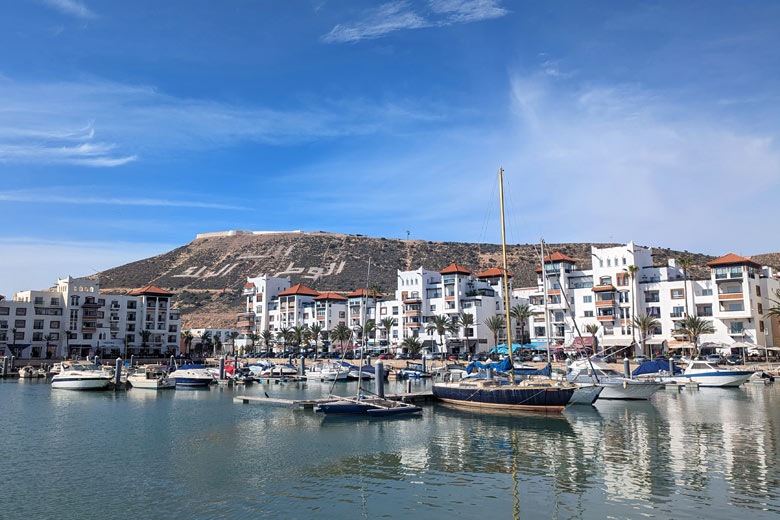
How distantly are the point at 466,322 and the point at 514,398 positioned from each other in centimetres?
6365

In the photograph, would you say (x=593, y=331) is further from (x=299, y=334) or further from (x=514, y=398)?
(x=299, y=334)

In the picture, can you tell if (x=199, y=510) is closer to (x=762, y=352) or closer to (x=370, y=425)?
(x=370, y=425)

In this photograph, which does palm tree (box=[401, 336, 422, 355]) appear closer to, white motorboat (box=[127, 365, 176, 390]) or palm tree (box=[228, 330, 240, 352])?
white motorboat (box=[127, 365, 176, 390])

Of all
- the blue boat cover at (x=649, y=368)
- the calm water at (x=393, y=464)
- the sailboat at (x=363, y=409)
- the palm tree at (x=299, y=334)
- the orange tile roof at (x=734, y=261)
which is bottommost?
the calm water at (x=393, y=464)

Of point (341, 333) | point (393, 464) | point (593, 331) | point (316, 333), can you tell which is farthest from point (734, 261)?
point (393, 464)

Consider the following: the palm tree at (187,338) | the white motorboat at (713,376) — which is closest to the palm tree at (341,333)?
the palm tree at (187,338)

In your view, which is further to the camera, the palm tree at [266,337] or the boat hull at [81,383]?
the palm tree at [266,337]

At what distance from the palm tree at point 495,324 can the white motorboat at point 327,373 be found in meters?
32.8

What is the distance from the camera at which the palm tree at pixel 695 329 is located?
88312 millimetres

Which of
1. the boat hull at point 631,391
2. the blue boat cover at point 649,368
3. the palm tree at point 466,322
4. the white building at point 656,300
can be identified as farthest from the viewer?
the palm tree at point 466,322

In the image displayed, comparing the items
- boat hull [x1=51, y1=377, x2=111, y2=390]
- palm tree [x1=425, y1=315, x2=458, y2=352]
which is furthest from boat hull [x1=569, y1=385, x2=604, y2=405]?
palm tree [x1=425, y1=315, x2=458, y2=352]

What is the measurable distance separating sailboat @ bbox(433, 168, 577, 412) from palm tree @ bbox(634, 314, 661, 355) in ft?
166

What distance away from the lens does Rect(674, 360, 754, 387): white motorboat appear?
222 feet

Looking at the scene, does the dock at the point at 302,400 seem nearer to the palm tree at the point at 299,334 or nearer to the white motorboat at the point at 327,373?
the white motorboat at the point at 327,373
